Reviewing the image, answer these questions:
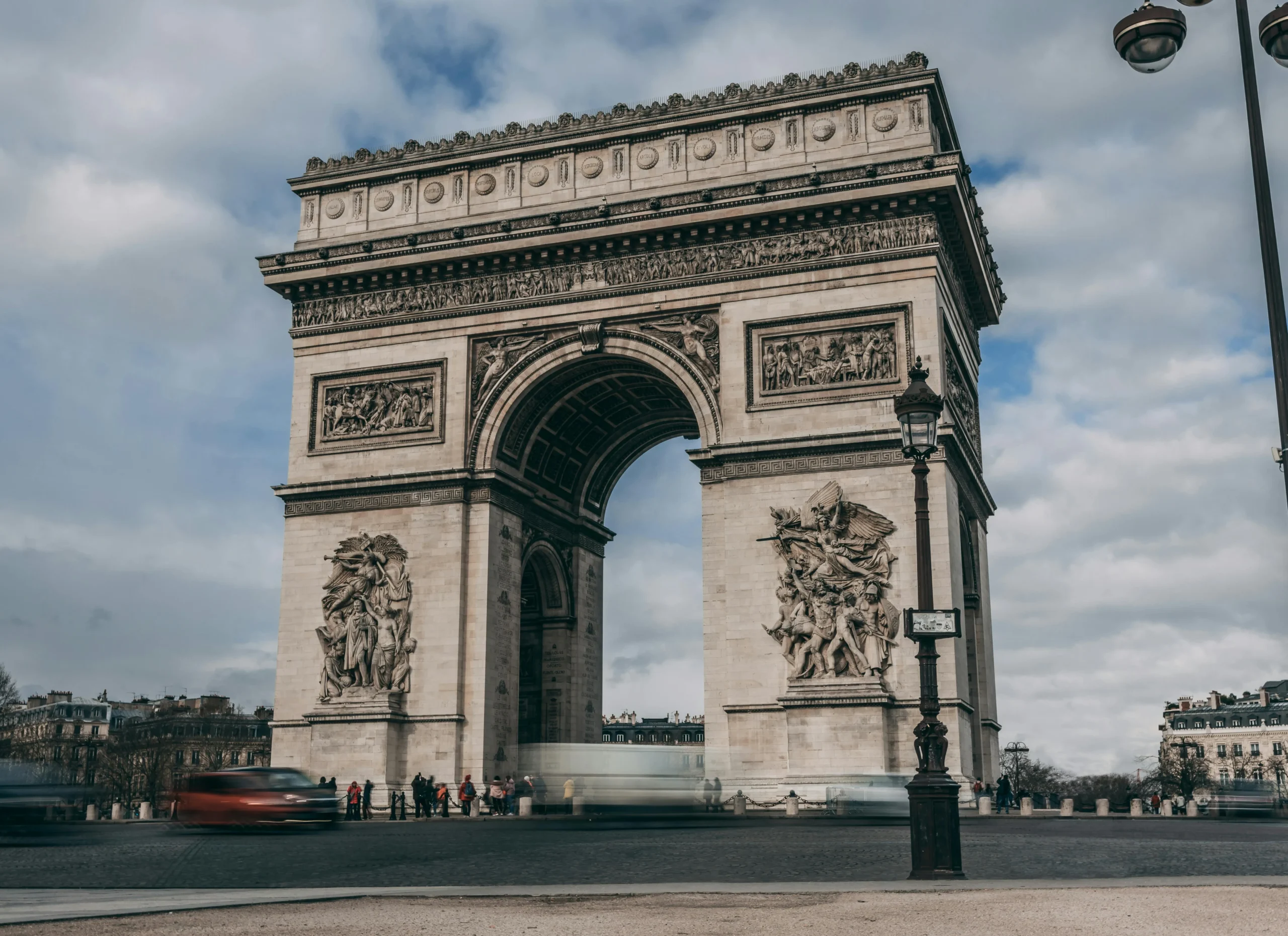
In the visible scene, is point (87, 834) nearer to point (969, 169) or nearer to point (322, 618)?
point (322, 618)

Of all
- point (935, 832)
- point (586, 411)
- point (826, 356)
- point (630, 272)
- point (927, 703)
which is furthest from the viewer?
point (586, 411)

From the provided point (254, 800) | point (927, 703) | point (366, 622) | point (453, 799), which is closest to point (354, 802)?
point (453, 799)

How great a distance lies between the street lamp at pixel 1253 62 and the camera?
10359mm

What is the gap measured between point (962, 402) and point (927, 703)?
22.9 meters

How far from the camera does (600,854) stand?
61.3 ft

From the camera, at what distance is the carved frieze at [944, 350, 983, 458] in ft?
112

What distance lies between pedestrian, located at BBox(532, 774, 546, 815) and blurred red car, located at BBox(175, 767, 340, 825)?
7.96 metres

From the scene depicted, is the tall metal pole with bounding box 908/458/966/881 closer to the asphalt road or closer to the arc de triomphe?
the asphalt road

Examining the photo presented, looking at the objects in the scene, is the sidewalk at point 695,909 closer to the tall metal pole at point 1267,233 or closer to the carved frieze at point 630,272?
the tall metal pole at point 1267,233

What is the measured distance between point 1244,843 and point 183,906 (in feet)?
54.2

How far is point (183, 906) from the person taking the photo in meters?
11.4

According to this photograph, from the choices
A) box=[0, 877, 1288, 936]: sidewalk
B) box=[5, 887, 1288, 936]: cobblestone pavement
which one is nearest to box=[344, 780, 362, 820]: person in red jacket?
box=[0, 877, 1288, 936]: sidewalk

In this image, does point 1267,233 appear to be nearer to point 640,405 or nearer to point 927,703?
point 927,703

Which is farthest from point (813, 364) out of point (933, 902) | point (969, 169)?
point (933, 902)
